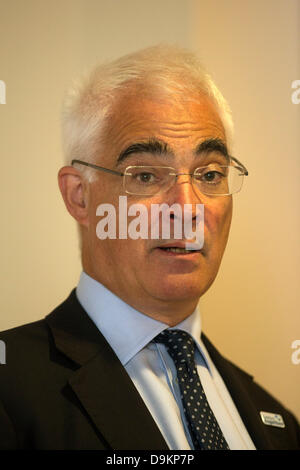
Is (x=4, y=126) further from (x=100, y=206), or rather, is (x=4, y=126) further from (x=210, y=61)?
(x=210, y=61)

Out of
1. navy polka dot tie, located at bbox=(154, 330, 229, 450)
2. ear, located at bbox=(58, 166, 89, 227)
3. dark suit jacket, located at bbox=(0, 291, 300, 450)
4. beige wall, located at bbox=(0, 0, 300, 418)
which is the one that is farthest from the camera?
beige wall, located at bbox=(0, 0, 300, 418)

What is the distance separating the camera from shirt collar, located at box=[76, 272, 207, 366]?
1.63m

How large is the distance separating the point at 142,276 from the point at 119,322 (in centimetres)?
15

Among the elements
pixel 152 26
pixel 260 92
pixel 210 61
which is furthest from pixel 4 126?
pixel 260 92

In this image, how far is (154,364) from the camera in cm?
163

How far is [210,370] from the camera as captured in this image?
1781 millimetres

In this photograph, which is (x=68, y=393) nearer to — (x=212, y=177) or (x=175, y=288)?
(x=175, y=288)

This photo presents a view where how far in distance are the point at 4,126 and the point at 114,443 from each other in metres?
1.13

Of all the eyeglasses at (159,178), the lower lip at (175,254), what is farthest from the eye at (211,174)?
the lower lip at (175,254)

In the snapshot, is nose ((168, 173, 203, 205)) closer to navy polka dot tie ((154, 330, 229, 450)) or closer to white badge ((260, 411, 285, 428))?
navy polka dot tie ((154, 330, 229, 450))

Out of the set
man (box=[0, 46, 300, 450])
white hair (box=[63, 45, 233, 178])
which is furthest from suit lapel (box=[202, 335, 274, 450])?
white hair (box=[63, 45, 233, 178])

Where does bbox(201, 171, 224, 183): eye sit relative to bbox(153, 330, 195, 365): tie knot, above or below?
above

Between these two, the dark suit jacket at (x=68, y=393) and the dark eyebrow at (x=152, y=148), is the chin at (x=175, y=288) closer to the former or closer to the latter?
the dark suit jacket at (x=68, y=393)

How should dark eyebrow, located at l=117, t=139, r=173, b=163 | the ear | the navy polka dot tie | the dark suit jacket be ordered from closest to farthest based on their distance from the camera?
the dark suit jacket → the navy polka dot tie → dark eyebrow, located at l=117, t=139, r=173, b=163 → the ear
